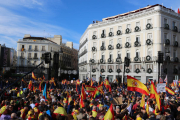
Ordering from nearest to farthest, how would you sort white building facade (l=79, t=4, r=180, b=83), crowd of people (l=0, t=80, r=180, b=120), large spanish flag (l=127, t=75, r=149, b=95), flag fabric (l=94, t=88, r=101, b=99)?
crowd of people (l=0, t=80, r=180, b=120)
large spanish flag (l=127, t=75, r=149, b=95)
flag fabric (l=94, t=88, r=101, b=99)
white building facade (l=79, t=4, r=180, b=83)

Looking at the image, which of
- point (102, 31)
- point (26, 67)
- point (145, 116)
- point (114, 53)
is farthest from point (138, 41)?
point (26, 67)

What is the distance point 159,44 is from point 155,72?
20.6 feet

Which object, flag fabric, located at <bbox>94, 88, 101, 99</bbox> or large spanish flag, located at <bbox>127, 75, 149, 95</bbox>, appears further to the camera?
flag fabric, located at <bbox>94, 88, 101, 99</bbox>

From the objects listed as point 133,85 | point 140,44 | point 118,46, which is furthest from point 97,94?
point 118,46

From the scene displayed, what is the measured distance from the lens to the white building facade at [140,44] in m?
39.4

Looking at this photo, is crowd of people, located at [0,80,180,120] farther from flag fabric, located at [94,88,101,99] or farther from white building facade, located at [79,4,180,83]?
white building facade, located at [79,4,180,83]

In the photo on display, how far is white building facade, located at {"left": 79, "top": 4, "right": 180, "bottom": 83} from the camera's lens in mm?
39438

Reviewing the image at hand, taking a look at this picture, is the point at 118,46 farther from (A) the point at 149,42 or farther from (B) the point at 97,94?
(B) the point at 97,94

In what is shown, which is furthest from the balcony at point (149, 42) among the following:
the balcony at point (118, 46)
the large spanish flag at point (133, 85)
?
the large spanish flag at point (133, 85)

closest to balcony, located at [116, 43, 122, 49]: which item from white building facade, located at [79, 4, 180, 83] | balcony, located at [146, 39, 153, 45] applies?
white building facade, located at [79, 4, 180, 83]

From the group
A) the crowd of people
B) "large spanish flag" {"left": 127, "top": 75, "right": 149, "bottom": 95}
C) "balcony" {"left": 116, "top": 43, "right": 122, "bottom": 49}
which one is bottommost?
the crowd of people

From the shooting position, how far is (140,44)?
42.1m

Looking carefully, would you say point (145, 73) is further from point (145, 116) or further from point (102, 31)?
point (145, 116)

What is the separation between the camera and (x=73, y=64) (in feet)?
305
